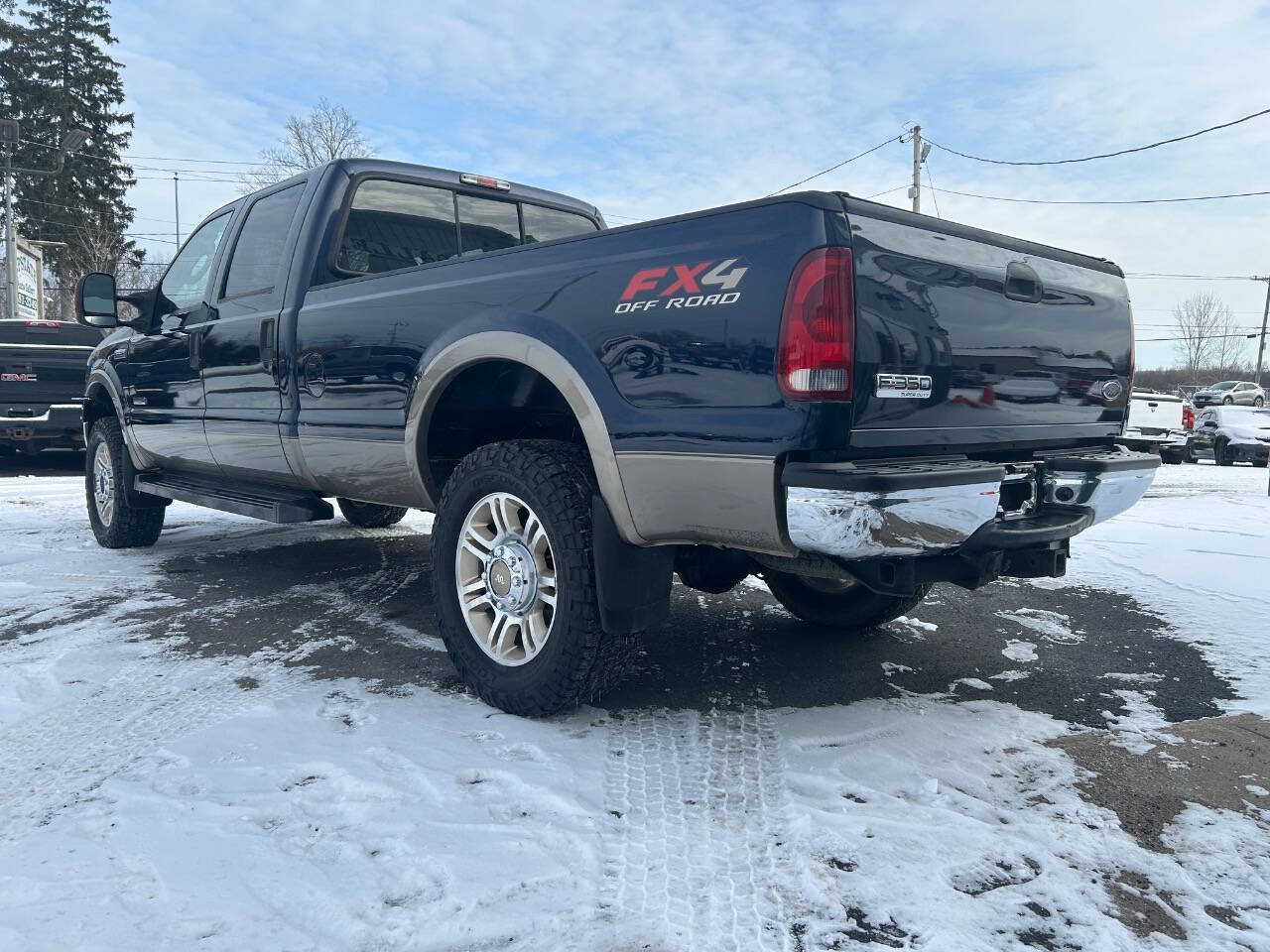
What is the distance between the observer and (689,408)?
2561 mm

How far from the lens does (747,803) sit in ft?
8.05

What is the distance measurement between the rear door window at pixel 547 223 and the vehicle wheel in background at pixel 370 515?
2.86 m

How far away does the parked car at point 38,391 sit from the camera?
10508mm

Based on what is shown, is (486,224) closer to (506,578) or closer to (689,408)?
(506,578)

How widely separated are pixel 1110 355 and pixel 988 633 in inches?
60.7

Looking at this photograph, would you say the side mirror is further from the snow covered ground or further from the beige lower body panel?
the beige lower body panel

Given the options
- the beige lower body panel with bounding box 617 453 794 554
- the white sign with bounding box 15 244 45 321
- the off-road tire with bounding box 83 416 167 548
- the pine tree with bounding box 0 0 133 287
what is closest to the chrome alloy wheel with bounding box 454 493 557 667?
the beige lower body panel with bounding box 617 453 794 554

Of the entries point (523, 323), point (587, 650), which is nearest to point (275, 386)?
point (523, 323)

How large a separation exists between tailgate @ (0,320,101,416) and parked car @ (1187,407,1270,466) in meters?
20.1

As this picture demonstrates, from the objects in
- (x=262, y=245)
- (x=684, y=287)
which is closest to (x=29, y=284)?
(x=262, y=245)

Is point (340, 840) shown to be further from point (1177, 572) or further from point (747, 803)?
point (1177, 572)

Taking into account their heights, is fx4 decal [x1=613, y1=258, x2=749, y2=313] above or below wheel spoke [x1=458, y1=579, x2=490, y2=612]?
above

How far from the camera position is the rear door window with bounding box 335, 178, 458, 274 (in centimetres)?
433

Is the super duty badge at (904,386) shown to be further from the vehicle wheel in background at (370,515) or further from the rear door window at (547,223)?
the vehicle wheel in background at (370,515)
